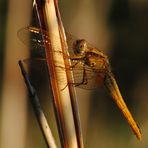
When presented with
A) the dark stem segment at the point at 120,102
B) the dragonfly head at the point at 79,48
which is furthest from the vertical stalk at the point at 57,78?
the dragonfly head at the point at 79,48

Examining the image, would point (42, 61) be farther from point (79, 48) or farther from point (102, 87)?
point (102, 87)

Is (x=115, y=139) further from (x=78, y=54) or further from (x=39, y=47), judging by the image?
(x=39, y=47)

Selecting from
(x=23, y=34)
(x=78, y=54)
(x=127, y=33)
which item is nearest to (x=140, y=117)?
(x=127, y=33)

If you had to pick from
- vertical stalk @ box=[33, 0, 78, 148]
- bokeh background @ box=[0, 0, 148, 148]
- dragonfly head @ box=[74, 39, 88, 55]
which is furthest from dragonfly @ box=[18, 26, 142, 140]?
vertical stalk @ box=[33, 0, 78, 148]

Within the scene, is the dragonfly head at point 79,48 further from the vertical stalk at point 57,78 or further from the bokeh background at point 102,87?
the vertical stalk at point 57,78

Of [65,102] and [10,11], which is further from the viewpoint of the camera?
[10,11]

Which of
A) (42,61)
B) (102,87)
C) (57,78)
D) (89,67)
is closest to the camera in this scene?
(57,78)

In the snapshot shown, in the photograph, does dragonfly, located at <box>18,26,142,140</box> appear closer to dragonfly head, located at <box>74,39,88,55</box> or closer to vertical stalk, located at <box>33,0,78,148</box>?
dragonfly head, located at <box>74,39,88,55</box>

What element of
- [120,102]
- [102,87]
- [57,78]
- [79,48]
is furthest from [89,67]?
[102,87]
